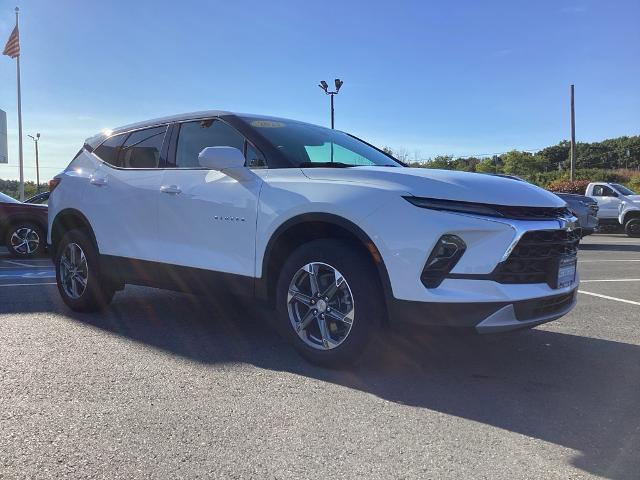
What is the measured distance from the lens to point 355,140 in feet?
18.2

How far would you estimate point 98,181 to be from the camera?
5566mm

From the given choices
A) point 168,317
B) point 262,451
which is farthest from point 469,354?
point 168,317

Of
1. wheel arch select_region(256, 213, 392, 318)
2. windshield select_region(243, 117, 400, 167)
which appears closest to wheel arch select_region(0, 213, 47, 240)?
windshield select_region(243, 117, 400, 167)

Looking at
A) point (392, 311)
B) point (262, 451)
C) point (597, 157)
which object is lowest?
point (262, 451)

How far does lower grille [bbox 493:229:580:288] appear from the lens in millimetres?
3408

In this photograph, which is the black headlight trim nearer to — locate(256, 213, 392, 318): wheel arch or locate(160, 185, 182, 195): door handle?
locate(256, 213, 392, 318): wheel arch

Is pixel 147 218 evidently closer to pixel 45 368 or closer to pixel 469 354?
pixel 45 368

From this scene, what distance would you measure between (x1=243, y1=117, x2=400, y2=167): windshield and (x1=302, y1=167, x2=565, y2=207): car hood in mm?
462

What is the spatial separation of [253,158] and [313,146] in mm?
553

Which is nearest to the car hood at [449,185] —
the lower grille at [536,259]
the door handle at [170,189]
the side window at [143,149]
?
the lower grille at [536,259]

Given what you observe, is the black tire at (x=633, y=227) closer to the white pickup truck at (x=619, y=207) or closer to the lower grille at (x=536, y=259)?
the white pickup truck at (x=619, y=207)

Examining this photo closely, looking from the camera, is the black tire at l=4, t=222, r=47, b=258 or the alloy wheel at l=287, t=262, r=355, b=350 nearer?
the alloy wheel at l=287, t=262, r=355, b=350

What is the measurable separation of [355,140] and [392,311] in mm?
2474

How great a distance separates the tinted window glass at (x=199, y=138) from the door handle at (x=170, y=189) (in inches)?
9.0
